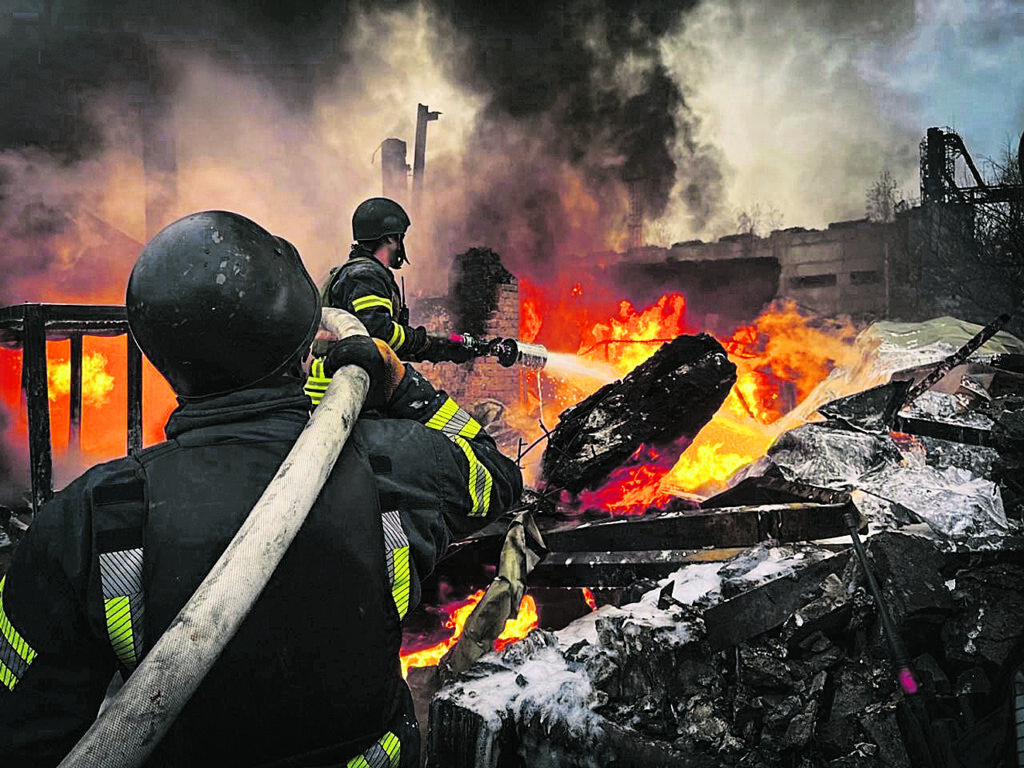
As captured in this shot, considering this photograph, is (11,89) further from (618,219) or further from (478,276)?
(618,219)

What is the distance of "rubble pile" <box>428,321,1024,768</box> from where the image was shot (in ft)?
8.26

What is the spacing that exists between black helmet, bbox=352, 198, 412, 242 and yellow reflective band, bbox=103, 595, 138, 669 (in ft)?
12.0

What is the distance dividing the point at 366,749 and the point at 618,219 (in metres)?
20.6

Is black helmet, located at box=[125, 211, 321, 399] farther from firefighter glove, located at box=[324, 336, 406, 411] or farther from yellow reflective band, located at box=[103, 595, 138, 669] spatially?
yellow reflective band, located at box=[103, 595, 138, 669]

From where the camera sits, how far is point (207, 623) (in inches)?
44.9

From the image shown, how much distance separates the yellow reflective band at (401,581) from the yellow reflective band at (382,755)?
26 centimetres

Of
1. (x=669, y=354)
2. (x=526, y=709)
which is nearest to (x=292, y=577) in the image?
(x=526, y=709)

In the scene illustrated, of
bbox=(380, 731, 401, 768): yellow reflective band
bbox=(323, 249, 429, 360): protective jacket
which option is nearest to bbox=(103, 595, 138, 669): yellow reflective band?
bbox=(380, 731, 401, 768): yellow reflective band

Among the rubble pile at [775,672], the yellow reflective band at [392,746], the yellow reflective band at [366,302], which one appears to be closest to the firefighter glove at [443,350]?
the yellow reflective band at [366,302]

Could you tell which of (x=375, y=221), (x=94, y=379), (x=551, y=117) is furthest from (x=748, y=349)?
(x=375, y=221)

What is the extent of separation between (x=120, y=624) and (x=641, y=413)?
4678mm

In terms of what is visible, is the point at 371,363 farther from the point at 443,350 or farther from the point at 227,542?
the point at 443,350

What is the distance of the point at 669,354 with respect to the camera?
227 inches

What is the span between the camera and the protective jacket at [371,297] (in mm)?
4121
